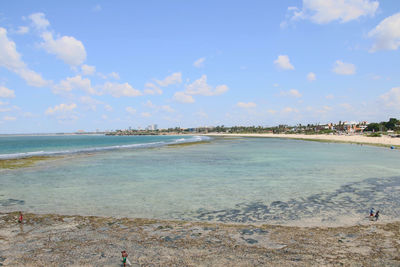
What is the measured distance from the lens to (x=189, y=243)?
430 inches

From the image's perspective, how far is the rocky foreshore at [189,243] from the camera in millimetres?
9312

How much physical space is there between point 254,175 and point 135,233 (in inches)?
708

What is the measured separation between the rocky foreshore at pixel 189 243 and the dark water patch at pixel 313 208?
1369 millimetres

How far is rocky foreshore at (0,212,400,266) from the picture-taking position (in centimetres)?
931

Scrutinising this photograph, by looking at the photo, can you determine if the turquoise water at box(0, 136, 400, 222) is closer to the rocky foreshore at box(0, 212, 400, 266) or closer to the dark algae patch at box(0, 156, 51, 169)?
the rocky foreshore at box(0, 212, 400, 266)

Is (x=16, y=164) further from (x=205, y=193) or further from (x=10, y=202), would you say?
(x=205, y=193)

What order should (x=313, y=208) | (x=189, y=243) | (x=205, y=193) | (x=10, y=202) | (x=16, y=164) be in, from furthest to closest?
(x=16, y=164) → (x=205, y=193) → (x=10, y=202) → (x=313, y=208) → (x=189, y=243)

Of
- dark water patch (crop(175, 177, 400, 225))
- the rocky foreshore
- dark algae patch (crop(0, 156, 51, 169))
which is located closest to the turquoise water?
dark water patch (crop(175, 177, 400, 225))

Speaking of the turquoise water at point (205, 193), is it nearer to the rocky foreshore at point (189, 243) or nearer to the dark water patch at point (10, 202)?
the dark water patch at point (10, 202)

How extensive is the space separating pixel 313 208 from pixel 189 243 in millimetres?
8700

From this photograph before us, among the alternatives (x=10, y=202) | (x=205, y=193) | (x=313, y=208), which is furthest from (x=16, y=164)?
(x=313, y=208)

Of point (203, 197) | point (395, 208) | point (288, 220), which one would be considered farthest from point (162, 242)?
point (395, 208)

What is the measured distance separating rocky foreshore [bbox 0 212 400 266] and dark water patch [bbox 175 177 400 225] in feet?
4.49

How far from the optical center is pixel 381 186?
2175 centimetres
